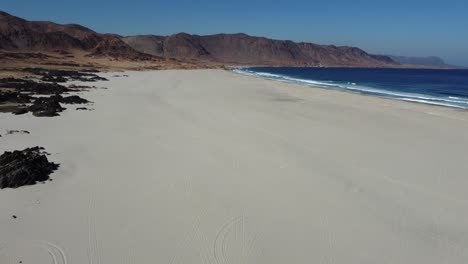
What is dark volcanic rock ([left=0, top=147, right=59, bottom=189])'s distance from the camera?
19.0 ft

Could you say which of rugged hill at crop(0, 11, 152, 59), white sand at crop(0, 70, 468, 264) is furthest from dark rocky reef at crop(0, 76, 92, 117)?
rugged hill at crop(0, 11, 152, 59)

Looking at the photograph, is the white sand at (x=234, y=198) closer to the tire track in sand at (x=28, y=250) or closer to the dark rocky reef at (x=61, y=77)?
the tire track in sand at (x=28, y=250)

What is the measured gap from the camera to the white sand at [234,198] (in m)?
4.30

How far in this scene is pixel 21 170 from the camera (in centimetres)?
595

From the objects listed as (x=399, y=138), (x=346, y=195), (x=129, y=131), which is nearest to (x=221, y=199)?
(x=346, y=195)

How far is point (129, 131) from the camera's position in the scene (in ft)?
34.1

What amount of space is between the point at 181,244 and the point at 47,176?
3.33 meters

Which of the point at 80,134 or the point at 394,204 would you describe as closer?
the point at 394,204

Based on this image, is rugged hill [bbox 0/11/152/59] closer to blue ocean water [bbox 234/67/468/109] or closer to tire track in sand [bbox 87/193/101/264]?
blue ocean water [bbox 234/67/468/109]

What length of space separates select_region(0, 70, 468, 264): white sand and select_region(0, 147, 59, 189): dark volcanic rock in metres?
0.21

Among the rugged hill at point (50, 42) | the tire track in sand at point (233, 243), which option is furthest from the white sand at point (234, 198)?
the rugged hill at point (50, 42)

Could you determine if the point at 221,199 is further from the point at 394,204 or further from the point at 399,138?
the point at 399,138

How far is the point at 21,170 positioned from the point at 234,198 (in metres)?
3.63

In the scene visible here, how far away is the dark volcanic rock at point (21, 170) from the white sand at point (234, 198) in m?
0.21
